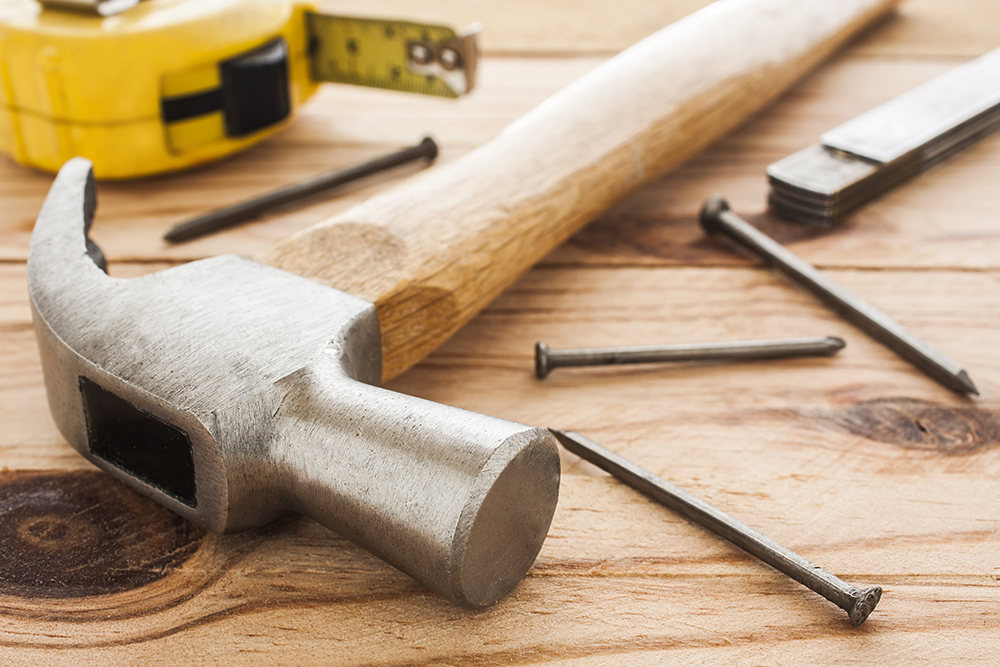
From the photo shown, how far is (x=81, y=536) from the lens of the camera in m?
0.70

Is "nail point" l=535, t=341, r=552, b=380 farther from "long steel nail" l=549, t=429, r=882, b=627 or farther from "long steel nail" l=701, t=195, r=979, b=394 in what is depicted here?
"long steel nail" l=701, t=195, r=979, b=394

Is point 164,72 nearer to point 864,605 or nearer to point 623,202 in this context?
point 623,202

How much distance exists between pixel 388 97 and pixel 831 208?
713 mm

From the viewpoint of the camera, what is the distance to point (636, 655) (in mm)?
621

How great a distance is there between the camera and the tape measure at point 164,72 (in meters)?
1.08

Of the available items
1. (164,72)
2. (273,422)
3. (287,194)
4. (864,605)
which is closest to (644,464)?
(864,605)

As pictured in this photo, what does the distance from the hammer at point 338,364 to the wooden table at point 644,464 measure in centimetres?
5

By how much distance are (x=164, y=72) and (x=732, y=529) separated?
0.84 metres

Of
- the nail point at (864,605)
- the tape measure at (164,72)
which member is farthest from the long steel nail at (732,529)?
the tape measure at (164,72)

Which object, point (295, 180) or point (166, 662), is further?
point (295, 180)

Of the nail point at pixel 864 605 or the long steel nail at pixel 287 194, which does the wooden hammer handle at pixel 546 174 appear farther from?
the nail point at pixel 864 605

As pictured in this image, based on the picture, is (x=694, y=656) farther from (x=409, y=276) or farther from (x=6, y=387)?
(x=6, y=387)

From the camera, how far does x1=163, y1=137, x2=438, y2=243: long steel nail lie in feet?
3.62

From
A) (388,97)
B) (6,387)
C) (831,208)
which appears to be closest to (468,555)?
(6,387)
